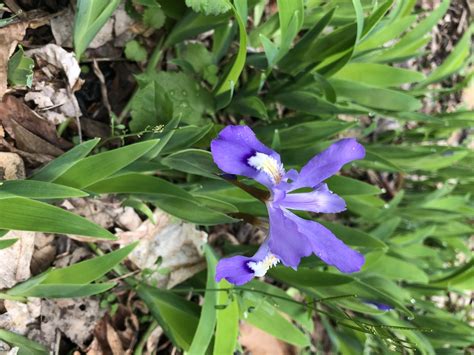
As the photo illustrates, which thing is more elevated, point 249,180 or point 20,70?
point 20,70

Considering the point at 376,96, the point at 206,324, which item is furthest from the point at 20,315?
the point at 376,96

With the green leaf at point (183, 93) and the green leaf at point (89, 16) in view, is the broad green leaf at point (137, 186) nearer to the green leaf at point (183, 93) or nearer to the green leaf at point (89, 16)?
the green leaf at point (183, 93)

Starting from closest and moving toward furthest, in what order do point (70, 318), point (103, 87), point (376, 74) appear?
1. point (70, 318)
2. point (103, 87)
3. point (376, 74)

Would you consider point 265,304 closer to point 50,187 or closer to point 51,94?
point 50,187

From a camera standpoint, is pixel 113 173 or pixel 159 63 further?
pixel 159 63

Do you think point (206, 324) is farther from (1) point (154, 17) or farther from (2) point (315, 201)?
(1) point (154, 17)

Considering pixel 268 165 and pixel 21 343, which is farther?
pixel 21 343

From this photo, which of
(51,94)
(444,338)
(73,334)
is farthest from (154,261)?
(444,338)

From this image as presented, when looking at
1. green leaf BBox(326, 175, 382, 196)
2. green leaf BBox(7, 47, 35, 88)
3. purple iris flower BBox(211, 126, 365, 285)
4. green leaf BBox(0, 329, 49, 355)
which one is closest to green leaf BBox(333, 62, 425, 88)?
green leaf BBox(326, 175, 382, 196)
